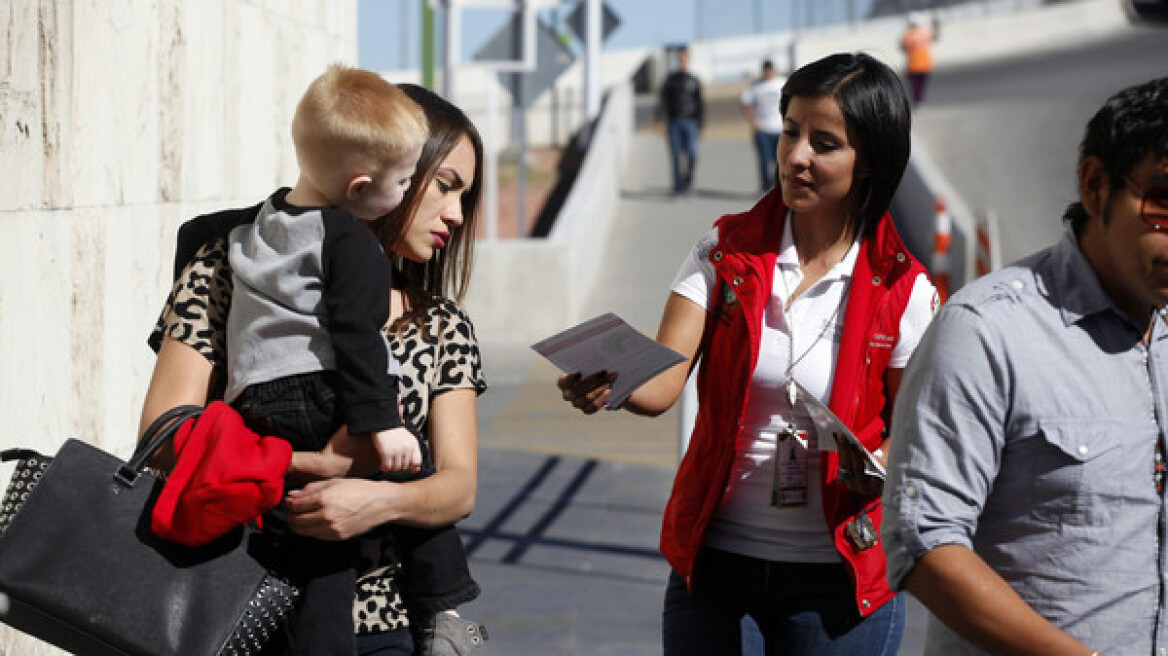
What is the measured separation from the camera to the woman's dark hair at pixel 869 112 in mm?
3387

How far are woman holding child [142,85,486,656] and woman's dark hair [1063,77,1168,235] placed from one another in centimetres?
118

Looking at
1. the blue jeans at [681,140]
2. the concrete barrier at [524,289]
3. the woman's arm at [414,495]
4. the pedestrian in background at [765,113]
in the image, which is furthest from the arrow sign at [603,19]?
the woman's arm at [414,495]

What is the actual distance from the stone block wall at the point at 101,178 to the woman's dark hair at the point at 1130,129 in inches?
92.5

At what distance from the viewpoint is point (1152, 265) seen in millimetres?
2365

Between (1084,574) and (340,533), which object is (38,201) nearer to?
(340,533)

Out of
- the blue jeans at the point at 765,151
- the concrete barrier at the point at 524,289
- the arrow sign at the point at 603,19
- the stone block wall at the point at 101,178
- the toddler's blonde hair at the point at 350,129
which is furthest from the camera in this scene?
the arrow sign at the point at 603,19

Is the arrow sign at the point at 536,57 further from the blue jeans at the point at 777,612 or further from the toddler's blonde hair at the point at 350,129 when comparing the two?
the toddler's blonde hair at the point at 350,129

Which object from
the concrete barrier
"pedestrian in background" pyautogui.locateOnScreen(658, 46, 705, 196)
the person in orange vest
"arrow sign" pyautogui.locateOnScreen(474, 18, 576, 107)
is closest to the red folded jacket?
the concrete barrier

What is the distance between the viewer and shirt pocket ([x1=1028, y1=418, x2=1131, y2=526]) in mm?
2406

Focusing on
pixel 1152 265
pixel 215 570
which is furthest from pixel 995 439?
pixel 215 570

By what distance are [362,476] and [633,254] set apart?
1737 cm

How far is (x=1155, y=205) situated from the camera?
2.34m

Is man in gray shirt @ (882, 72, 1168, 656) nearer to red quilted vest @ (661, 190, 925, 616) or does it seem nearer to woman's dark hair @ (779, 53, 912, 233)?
red quilted vest @ (661, 190, 925, 616)

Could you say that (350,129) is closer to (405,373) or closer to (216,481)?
(405,373)
